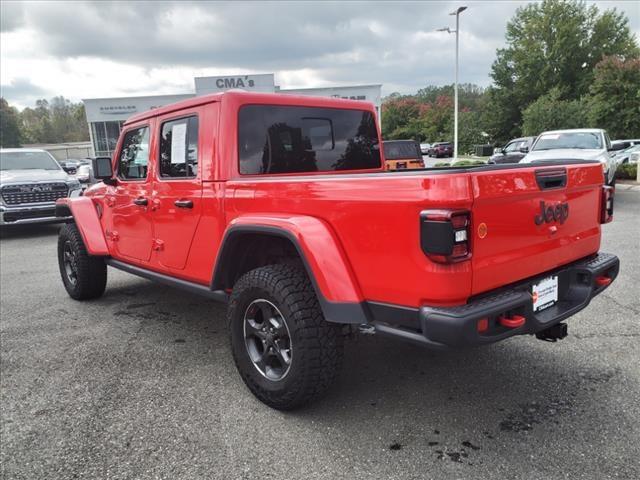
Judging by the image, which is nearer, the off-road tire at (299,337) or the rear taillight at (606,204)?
the off-road tire at (299,337)

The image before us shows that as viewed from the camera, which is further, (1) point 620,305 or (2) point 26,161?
(2) point 26,161

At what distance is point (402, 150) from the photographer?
49.0 ft

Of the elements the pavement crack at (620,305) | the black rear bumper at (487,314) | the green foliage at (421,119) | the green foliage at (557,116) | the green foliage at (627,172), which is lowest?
the pavement crack at (620,305)

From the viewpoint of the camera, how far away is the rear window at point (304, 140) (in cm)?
341

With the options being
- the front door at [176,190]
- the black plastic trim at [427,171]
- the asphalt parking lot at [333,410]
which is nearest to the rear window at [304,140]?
the black plastic trim at [427,171]

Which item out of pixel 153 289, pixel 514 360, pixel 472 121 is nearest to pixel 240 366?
pixel 514 360

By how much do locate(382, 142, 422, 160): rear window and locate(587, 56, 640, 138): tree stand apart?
16.1 metres

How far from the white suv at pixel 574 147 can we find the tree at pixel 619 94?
53.0 ft

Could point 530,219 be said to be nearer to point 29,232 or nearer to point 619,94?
point 29,232

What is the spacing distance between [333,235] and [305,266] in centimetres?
23

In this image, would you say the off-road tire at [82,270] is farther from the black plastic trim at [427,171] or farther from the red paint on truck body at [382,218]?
the black plastic trim at [427,171]

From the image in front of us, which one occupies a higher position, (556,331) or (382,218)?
(382,218)

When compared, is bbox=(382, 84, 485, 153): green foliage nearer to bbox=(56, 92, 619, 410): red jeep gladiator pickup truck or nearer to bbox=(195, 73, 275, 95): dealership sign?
bbox=(195, 73, 275, 95): dealership sign

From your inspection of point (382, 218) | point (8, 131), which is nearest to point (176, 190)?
point (382, 218)
